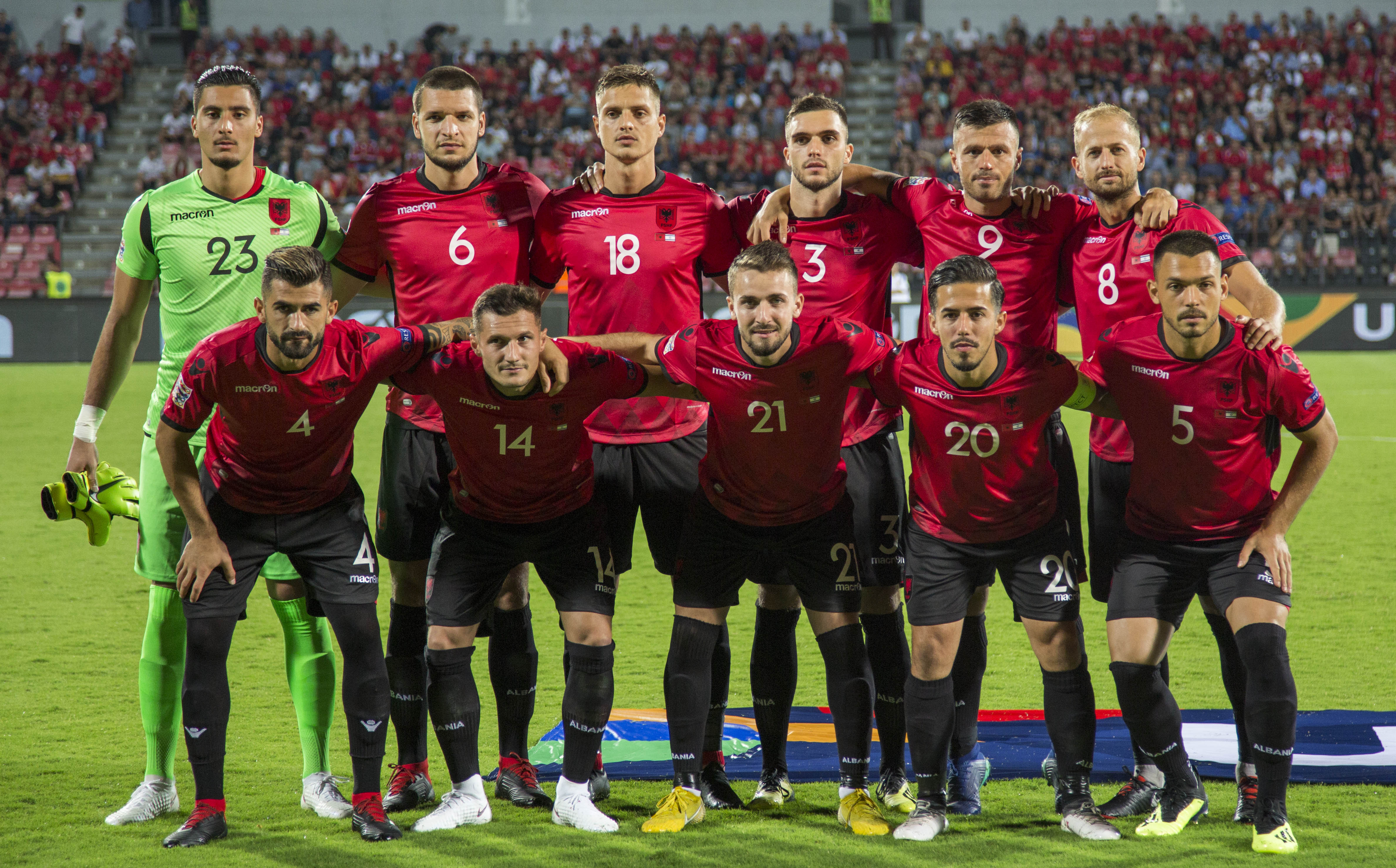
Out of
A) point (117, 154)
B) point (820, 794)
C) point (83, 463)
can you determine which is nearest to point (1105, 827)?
point (820, 794)

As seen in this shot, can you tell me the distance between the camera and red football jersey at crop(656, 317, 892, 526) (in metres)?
4.07

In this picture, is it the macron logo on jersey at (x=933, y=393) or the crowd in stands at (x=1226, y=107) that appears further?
the crowd in stands at (x=1226, y=107)

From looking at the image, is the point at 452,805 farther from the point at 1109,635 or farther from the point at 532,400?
the point at 1109,635

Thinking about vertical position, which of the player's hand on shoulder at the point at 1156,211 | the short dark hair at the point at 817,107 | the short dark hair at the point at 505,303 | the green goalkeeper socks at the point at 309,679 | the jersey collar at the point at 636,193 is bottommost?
the green goalkeeper socks at the point at 309,679

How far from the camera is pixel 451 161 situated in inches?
176

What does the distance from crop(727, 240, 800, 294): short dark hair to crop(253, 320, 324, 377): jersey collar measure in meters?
1.30

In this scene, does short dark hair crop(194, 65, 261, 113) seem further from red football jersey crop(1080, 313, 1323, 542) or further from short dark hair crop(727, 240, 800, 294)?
red football jersey crop(1080, 313, 1323, 542)

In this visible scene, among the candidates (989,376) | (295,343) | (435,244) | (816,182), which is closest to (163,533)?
(295,343)

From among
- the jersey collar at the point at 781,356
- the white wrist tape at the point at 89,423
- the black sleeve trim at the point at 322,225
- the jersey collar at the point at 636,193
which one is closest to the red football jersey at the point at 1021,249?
the jersey collar at the point at 781,356

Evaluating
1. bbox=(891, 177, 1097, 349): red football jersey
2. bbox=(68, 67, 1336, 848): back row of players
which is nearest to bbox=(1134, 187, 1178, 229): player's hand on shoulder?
bbox=(68, 67, 1336, 848): back row of players

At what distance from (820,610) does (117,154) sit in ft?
86.6

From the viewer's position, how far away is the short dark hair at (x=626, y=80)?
4484 mm

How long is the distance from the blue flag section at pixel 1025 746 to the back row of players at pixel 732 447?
23cm

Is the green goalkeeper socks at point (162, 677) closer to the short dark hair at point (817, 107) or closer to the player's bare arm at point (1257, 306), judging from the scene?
the short dark hair at point (817, 107)
